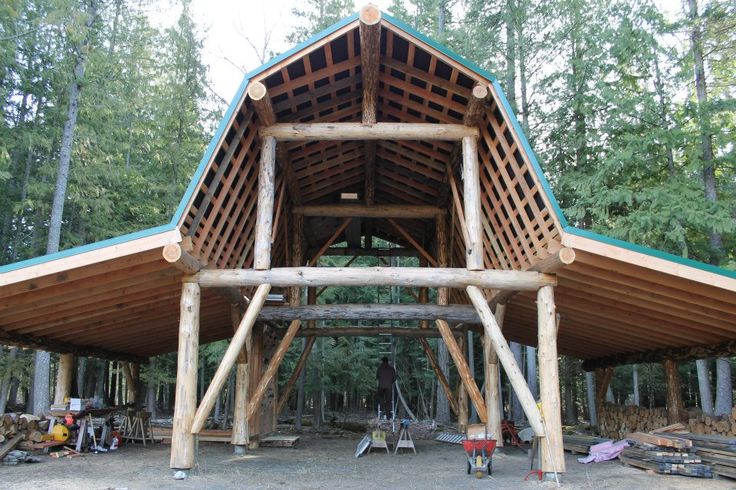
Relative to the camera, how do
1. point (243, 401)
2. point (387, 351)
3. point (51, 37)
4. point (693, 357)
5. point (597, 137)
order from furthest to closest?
point (387, 351), point (51, 37), point (597, 137), point (243, 401), point (693, 357)

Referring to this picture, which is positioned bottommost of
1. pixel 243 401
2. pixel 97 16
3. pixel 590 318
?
pixel 243 401

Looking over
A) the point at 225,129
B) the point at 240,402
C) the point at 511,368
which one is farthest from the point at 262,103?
the point at 240,402

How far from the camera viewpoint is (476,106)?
9.31m

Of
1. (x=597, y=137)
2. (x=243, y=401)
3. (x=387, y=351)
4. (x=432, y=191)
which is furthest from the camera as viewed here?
(x=387, y=351)

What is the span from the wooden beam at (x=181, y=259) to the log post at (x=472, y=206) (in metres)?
4.32

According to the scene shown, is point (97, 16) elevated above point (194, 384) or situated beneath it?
elevated above

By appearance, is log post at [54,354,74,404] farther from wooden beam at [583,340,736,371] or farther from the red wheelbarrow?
wooden beam at [583,340,736,371]

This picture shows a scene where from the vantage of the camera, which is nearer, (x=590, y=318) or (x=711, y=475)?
(x=711, y=475)

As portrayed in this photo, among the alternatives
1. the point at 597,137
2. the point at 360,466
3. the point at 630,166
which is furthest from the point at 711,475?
the point at 597,137

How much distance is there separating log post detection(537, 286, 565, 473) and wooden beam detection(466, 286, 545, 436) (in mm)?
140

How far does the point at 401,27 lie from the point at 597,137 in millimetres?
8373

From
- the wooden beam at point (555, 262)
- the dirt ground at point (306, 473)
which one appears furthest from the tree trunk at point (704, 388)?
the wooden beam at point (555, 262)

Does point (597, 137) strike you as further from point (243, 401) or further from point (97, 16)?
point (97, 16)

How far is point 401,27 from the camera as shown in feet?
28.4
